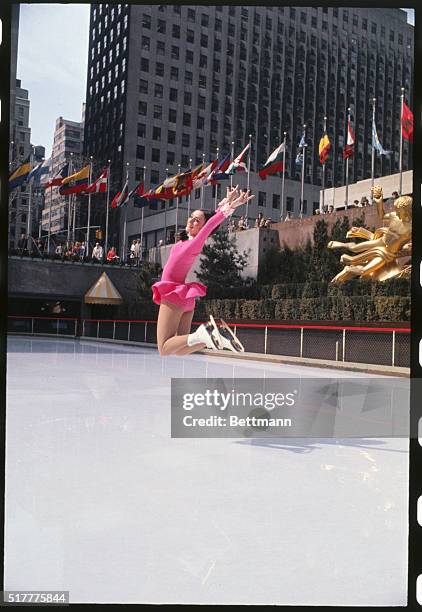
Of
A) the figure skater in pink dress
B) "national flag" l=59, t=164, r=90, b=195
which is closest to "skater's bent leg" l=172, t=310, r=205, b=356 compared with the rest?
the figure skater in pink dress

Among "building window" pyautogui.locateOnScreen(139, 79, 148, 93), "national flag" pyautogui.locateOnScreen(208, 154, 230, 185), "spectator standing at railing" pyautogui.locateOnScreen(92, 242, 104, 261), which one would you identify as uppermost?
"building window" pyautogui.locateOnScreen(139, 79, 148, 93)

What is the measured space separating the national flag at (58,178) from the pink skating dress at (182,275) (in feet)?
28.5

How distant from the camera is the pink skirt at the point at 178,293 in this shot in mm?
4062

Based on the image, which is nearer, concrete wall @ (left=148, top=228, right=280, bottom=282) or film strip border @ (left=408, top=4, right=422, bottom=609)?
film strip border @ (left=408, top=4, right=422, bottom=609)

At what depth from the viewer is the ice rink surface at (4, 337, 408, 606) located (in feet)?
6.97

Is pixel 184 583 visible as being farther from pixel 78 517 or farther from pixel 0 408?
pixel 78 517

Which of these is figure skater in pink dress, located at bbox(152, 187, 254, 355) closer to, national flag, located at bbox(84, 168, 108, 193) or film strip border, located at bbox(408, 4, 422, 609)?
film strip border, located at bbox(408, 4, 422, 609)

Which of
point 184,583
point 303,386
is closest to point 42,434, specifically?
point 303,386

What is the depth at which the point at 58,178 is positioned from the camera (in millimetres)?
12352

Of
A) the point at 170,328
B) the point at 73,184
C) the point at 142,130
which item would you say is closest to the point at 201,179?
the point at 73,184

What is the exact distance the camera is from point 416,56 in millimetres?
1754

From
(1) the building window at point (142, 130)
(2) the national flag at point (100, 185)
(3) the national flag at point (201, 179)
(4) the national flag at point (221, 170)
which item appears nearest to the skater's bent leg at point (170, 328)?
(3) the national flag at point (201, 179)

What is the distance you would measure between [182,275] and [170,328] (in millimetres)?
413

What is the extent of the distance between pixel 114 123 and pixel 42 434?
98.6 ft
